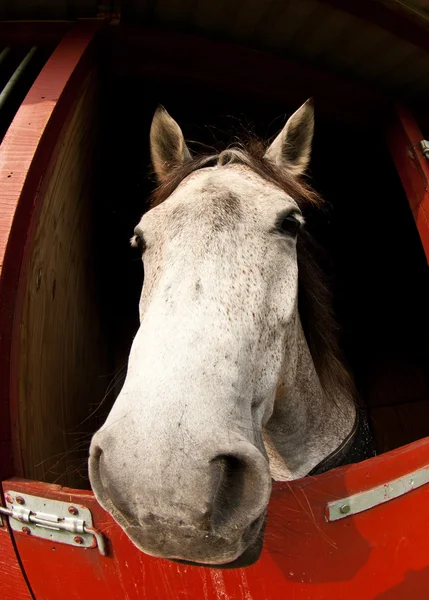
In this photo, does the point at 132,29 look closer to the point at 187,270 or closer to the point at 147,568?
the point at 187,270

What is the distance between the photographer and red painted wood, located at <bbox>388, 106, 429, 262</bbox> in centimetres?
211

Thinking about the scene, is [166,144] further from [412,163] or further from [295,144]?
[412,163]

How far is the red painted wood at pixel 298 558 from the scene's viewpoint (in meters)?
1.11

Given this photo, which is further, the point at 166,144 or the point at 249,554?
the point at 166,144

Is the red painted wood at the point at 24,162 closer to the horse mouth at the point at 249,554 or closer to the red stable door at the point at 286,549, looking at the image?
the red stable door at the point at 286,549

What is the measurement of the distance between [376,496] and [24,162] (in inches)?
69.7

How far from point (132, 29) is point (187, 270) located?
77.3 inches

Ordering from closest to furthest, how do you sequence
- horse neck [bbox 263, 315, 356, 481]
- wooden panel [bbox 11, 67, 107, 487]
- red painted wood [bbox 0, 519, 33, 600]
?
1. red painted wood [bbox 0, 519, 33, 600]
2. wooden panel [bbox 11, 67, 107, 487]
3. horse neck [bbox 263, 315, 356, 481]

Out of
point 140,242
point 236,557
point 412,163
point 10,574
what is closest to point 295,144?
point 412,163

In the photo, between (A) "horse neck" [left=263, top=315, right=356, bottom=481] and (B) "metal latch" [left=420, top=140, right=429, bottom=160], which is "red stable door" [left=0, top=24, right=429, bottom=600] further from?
(B) "metal latch" [left=420, top=140, right=429, bottom=160]

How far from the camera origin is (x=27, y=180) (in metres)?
1.57

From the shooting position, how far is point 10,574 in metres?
1.25

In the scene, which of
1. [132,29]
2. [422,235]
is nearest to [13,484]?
[422,235]

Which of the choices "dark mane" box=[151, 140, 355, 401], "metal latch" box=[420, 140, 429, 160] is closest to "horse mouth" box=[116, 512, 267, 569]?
"dark mane" box=[151, 140, 355, 401]
